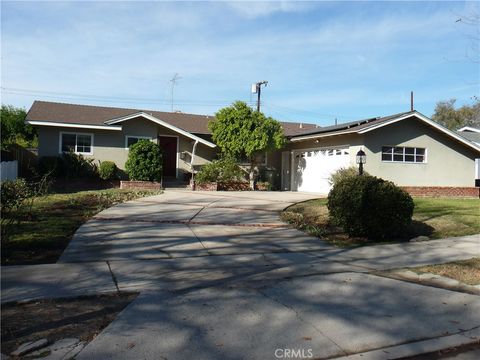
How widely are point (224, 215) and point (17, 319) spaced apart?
328 inches

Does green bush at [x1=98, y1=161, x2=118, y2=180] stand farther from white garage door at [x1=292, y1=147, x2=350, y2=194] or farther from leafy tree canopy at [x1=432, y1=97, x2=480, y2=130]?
leafy tree canopy at [x1=432, y1=97, x2=480, y2=130]

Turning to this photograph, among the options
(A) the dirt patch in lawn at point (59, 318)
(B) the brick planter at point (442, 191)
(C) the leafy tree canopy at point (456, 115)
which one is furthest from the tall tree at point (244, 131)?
(C) the leafy tree canopy at point (456, 115)

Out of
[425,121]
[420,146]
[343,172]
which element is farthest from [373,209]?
[420,146]

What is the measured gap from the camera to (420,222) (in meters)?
12.1

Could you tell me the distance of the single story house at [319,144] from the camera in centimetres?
2105

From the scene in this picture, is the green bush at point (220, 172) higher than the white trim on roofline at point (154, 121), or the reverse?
the white trim on roofline at point (154, 121)

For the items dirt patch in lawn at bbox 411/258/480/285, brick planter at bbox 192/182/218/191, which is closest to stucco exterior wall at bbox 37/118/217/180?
brick planter at bbox 192/182/218/191

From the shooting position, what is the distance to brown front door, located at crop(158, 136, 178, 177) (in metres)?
23.8

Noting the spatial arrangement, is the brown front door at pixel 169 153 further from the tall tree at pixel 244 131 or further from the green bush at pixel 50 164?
the green bush at pixel 50 164

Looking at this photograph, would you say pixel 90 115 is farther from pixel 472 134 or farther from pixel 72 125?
pixel 472 134

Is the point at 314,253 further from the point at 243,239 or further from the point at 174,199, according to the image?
the point at 174,199

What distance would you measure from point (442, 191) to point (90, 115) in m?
17.2

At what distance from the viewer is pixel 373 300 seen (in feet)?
19.2

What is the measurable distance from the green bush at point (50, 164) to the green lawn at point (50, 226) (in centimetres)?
402
